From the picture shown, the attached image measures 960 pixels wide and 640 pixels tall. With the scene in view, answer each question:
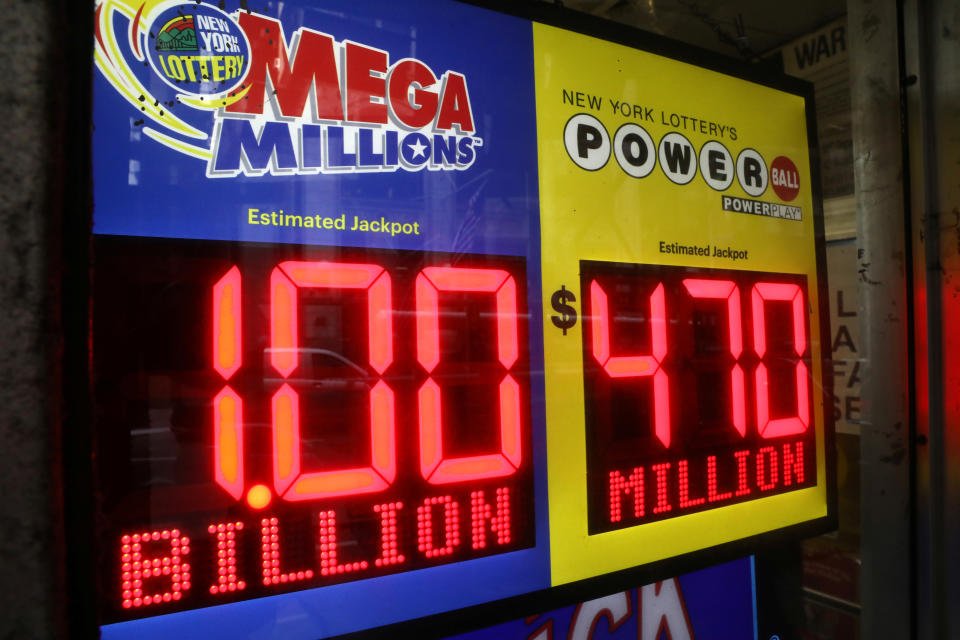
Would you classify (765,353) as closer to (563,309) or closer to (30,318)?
(563,309)

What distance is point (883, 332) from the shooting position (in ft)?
5.58

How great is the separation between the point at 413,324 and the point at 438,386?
0.46ft

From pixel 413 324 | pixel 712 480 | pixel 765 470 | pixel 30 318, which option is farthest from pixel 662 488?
pixel 30 318

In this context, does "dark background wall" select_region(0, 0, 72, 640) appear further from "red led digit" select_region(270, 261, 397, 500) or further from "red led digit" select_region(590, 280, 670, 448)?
"red led digit" select_region(590, 280, 670, 448)

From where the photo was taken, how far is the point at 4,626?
597 mm

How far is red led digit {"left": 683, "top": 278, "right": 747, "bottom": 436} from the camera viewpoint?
1745 mm

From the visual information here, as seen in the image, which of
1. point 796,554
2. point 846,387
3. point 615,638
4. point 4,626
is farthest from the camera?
point 796,554

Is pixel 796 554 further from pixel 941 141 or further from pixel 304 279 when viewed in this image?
pixel 304 279

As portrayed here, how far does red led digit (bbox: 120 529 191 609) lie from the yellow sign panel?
79 centimetres

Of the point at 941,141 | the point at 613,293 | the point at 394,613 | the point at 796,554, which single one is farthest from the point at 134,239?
the point at 796,554

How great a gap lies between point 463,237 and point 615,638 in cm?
126

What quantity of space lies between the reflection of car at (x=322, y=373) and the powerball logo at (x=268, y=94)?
37 centimetres

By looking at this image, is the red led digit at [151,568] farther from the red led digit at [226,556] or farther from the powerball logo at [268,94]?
the powerball logo at [268,94]

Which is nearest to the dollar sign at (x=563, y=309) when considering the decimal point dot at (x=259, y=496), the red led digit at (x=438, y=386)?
the red led digit at (x=438, y=386)
